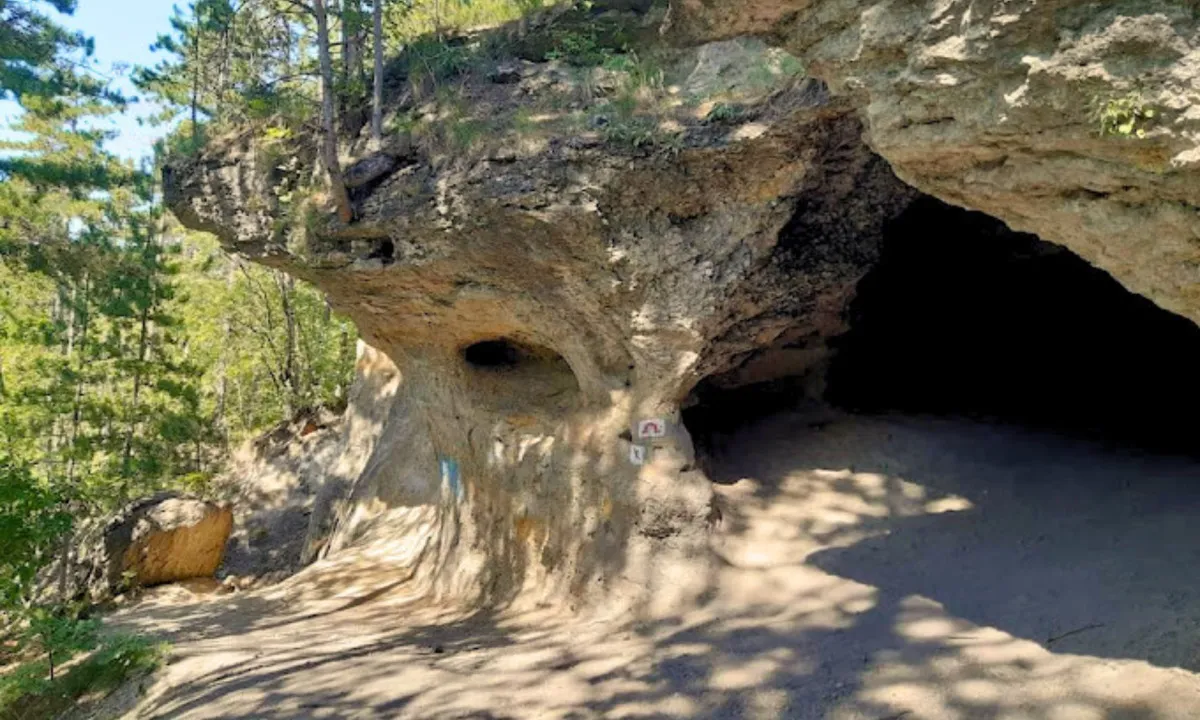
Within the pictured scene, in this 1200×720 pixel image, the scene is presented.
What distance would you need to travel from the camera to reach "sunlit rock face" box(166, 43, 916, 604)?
566cm

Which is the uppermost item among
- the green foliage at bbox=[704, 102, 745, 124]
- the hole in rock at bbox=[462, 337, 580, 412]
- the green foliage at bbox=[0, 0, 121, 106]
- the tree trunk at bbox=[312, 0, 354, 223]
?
the green foliage at bbox=[0, 0, 121, 106]

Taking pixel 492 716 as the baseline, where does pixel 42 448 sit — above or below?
above

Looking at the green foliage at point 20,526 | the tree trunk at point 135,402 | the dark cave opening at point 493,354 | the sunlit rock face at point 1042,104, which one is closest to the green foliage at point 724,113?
the sunlit rock face at point 1042,104

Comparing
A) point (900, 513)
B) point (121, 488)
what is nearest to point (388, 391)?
point (121, 488)

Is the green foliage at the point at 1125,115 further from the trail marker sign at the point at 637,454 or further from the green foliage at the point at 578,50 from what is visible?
the green foliage at the point at 578,50

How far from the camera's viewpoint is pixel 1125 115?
281 centimetres

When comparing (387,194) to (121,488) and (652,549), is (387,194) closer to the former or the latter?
(652,549)

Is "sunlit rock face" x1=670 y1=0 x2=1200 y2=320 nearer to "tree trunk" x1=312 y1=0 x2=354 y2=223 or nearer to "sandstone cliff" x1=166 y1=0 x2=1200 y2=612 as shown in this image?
"sandstone cliff" x1=166 y1=0 x2=1200 y2=612

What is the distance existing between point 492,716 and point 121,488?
13709 mm

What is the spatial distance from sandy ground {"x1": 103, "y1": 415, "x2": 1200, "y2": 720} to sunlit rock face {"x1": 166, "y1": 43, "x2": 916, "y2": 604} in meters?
0.64

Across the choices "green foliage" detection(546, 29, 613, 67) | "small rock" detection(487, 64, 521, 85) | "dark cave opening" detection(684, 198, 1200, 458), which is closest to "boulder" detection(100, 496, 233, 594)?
"small rock" detection(487, 64, 521, 85)

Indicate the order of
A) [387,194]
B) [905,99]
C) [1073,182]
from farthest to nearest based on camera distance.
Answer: [387,194] < [905,99] < [1073,182]

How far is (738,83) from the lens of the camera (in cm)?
579

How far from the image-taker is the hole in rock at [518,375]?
23.8 feet
